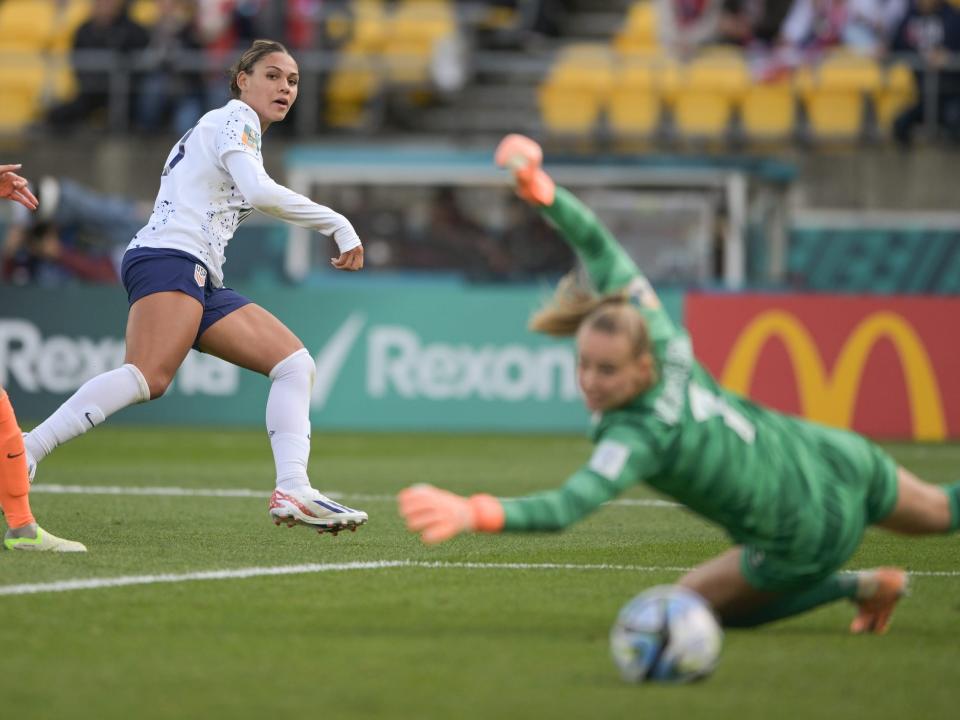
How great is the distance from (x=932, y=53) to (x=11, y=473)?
16.6 metres

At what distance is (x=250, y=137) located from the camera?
762cm

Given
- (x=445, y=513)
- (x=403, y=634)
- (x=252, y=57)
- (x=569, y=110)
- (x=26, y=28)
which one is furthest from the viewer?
(x=26, y=28)

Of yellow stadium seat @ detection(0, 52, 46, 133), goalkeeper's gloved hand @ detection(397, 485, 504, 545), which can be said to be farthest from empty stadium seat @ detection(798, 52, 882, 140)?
goalkeeper's gloved hand @ detection(397, 485, 504, 545)

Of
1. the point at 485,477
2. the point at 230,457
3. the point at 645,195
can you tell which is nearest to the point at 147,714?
the point at 485,477

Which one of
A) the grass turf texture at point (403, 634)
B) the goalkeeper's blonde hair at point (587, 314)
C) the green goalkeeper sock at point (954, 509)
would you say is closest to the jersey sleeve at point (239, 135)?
the grass turf texture at point (403, 634)

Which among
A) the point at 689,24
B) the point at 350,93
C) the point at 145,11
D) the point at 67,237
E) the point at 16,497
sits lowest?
the point at 67,237

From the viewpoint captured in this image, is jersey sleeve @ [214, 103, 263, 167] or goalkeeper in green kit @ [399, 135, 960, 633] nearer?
goalkeeper in green kit @ [399, 135, 960, 633]

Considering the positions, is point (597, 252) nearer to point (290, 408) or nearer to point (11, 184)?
point (290, 408)

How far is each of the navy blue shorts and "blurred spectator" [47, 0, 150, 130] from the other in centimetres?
1514

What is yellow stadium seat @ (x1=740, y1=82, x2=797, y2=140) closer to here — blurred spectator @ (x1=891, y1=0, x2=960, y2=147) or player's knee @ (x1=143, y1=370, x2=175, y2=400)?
blurred spectator @ (x1=891, y1=0, x2=960, y2=147)

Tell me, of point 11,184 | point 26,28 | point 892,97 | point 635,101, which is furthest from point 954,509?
point 26,28

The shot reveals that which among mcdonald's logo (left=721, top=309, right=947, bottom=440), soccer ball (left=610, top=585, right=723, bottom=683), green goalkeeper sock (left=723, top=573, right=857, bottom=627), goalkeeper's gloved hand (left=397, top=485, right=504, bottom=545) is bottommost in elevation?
mcdonald's logo (left=721, top=309, right=947, bottom=440)

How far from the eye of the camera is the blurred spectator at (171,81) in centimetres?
2195

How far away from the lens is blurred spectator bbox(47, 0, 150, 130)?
22203 millimetres
